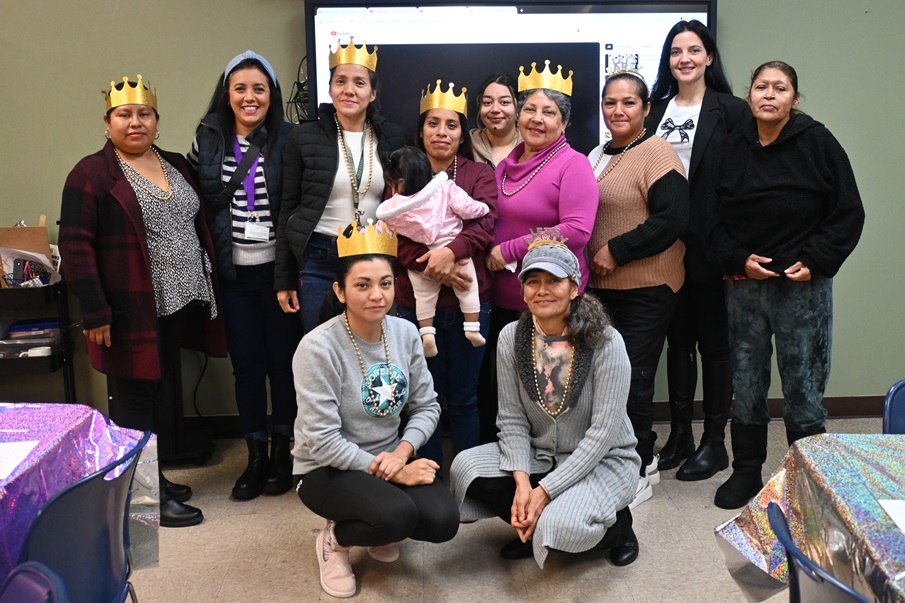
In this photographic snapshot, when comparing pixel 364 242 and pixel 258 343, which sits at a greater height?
pixel 364 242

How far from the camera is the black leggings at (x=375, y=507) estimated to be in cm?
229

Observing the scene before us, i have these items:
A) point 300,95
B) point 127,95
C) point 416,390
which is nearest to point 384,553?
point 416,390

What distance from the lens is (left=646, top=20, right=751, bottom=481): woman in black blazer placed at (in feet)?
9.71

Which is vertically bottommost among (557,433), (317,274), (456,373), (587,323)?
(557,433)

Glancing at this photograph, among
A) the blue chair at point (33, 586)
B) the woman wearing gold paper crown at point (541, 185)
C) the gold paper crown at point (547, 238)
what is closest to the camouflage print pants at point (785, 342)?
the woman wearing gold paper crown at point (541, 185)

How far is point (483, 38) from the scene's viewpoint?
137 inches

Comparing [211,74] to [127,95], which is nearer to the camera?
[127,95]

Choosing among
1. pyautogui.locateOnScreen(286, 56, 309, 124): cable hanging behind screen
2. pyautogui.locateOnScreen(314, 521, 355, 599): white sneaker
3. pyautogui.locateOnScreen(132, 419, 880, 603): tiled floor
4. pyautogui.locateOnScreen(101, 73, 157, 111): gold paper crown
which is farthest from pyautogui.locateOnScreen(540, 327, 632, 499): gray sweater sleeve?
pyautogui.locateOnScreen(286, 56, 309, 124): cable hanging behind screen

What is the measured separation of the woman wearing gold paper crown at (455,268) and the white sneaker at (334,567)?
0.56m

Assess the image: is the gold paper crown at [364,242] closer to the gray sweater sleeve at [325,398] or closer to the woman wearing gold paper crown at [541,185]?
the gray sweater sleeve at [325,398]

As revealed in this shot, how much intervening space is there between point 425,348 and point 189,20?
182cm

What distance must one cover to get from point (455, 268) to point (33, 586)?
1.74 meters

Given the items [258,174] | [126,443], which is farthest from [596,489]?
[258,174]

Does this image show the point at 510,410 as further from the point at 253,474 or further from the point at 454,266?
the point at 253,474
